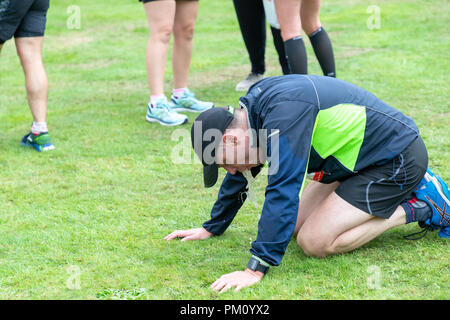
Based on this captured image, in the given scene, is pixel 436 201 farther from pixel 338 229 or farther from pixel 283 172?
pixel 283 172

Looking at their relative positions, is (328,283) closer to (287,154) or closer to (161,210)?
(287,154)

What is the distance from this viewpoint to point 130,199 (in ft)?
11.6

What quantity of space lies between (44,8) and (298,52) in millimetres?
1865

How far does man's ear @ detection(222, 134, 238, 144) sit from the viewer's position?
2484 mm

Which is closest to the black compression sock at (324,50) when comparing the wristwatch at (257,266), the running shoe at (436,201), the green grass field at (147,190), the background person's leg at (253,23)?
the green grass field at (147,190)

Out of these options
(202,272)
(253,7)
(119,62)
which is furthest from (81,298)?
(119,62)

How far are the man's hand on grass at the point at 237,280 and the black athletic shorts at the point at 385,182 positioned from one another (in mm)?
592

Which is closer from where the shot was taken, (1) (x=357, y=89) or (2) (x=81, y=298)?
(2) (x=81, y=298)

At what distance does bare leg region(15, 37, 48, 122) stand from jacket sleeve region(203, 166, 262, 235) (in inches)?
77.9

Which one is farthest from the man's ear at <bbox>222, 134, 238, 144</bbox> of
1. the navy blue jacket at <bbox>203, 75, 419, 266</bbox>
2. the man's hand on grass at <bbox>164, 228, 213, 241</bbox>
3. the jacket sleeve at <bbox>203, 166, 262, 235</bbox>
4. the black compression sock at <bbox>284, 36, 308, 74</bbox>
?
the black compression sock at <bbox>284, 36, 308, 74</bbox>

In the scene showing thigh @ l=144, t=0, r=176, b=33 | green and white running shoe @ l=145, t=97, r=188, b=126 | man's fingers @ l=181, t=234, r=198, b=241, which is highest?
thigh @ l=144, t=0, r=176, b=33

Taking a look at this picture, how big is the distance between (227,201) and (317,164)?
19.8 inches

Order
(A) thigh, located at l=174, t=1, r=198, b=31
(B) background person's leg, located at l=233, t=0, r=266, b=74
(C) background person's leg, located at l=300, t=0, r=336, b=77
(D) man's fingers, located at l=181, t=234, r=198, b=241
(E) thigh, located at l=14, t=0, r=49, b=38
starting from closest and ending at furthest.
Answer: (D) man's fingers, located at l=181, t=234, r=198, b=241 < (E) thigh, located at l=14, t=0, r=49, b=38 < (C) background person's leg, located at l=300, t=0, r=336, b=77 < (A) thigh, located at l=174, t=1, r=198, b=31 < (B) background person's leg, located at l=233, t=0, r=266, b=74

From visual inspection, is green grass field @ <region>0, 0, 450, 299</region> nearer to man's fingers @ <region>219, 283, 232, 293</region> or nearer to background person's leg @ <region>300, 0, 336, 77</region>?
man's fingers @ <region>219, 283, 232, 293</region>
